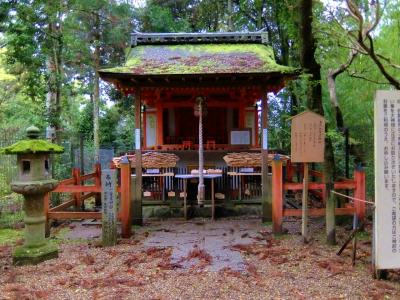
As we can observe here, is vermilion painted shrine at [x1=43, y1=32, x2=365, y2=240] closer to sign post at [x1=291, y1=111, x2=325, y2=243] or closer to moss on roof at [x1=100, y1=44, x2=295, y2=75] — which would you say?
moss on roof at [x1=100, y1=44, x2=295, y2=75]

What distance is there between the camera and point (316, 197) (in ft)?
41.7

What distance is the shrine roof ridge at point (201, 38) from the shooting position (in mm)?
13000

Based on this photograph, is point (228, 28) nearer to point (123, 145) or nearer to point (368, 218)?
point (123, 145)

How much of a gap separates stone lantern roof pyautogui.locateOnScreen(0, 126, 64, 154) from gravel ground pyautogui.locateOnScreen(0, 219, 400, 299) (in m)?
1.88

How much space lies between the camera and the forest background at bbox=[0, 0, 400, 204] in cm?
854

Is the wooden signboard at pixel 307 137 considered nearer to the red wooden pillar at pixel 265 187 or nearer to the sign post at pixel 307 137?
the sign post at pixel 307 137

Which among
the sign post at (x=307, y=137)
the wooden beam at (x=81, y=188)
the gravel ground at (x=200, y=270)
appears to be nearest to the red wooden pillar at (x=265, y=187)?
Result: the gravel ground at (x=200, y=270)

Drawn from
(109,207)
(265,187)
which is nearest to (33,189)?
(109,207)

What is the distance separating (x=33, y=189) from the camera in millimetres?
6402

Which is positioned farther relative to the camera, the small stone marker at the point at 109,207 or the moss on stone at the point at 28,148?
the small stone marker at the point at 109,207

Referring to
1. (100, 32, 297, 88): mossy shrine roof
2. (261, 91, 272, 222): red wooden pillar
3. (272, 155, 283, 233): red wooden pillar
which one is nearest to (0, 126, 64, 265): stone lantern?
(100, 32, 297, 88): mossy shrine roof

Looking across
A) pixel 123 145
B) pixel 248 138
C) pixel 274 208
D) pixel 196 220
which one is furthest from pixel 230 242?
pixel 123 145

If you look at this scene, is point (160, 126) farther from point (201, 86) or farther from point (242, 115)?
point (201, 86)

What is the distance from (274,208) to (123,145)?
57.9ft
